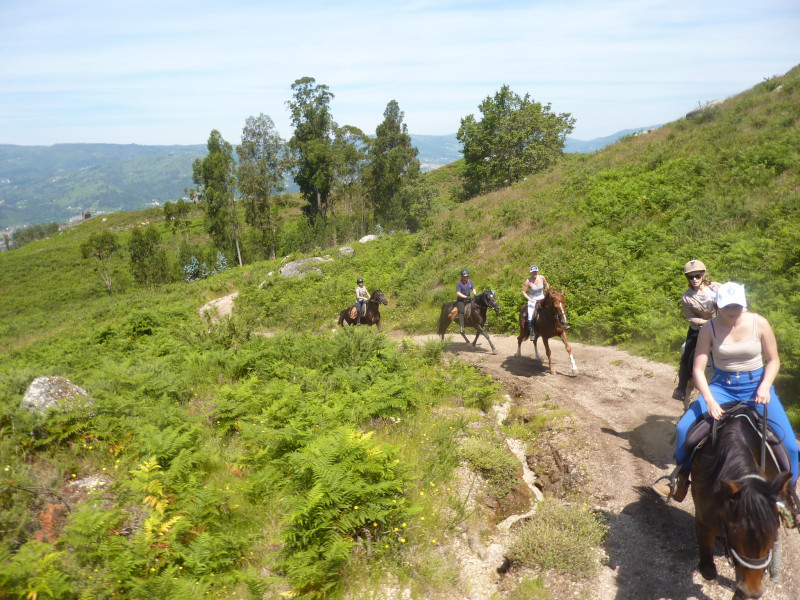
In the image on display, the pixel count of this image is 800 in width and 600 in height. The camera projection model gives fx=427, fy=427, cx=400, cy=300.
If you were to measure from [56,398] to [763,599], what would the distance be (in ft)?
34.6

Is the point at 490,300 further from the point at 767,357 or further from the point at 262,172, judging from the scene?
the point at 262,172

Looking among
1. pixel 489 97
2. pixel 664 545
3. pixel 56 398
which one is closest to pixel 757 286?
pixel 664 545

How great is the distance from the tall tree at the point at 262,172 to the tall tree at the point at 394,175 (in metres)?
11.5

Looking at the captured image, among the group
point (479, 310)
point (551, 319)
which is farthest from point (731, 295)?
point (479, 310)

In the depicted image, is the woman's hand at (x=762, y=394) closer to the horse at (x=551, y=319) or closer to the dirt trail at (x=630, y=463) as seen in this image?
the dirt trail at (x=630, y=463)

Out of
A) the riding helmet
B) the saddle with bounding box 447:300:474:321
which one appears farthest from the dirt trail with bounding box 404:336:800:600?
the riding helmet

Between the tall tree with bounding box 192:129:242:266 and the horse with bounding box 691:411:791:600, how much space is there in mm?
53326

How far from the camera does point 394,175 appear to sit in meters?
55.7

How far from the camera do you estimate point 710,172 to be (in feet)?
62.7

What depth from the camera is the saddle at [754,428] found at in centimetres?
432

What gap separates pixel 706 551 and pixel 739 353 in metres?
2.18

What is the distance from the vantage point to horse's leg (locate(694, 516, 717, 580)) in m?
4.58

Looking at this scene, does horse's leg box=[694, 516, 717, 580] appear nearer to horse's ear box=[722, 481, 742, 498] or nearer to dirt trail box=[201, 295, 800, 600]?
dirt trail box=[201, 295, 800, 600]

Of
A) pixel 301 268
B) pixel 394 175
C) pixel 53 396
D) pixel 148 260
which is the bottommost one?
pixel 148 260
